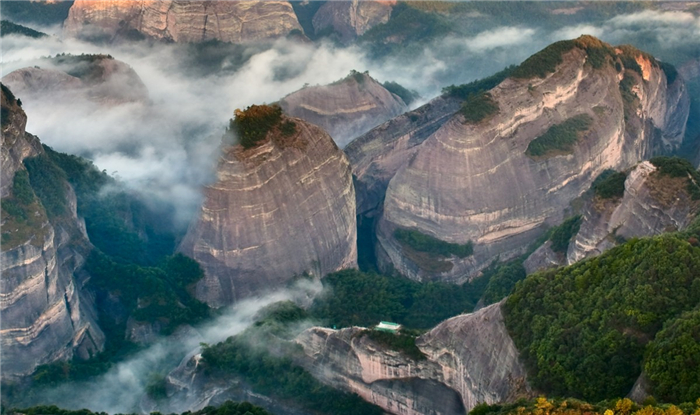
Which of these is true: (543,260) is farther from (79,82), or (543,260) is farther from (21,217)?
(79,82)

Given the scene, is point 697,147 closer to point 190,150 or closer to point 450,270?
point 450,270

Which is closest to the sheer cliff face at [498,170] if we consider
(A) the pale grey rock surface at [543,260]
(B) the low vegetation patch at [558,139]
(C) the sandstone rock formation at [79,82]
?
(B) the low vegetation patch at [558,139]

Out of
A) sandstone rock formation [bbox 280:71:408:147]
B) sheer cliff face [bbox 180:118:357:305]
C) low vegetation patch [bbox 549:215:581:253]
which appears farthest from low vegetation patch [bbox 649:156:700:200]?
sandstone rock formation [bbox 280:71:408:147]

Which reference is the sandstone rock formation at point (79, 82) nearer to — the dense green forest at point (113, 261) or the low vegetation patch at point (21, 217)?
the dense green forest at point (113, 261)

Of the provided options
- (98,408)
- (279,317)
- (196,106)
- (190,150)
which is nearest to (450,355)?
(279,317)

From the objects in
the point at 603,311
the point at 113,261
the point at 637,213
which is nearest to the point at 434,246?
the point at 637,213
